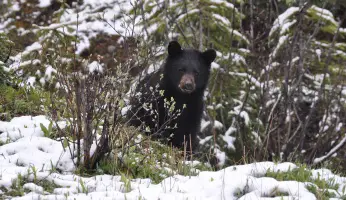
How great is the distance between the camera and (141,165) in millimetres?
4656

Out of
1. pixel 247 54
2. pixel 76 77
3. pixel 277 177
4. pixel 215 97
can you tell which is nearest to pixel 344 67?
pixel 247 54

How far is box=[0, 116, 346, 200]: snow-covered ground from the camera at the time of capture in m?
3.81

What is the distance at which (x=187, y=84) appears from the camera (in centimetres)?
666

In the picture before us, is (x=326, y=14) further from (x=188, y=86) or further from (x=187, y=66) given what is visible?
(x=188, y=86)

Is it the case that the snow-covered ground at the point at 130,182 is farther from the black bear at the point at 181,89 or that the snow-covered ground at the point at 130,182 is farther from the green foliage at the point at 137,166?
the black bear at the point at 181,89

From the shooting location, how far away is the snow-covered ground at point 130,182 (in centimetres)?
Result: 381

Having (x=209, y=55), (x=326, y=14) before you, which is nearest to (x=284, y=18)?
(x=326, y=14)

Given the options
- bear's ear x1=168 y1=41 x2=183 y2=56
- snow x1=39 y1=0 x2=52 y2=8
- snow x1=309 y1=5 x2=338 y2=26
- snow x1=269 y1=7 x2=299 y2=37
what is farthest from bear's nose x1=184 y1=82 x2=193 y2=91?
snow x1=39 y1=0 x2=52 y2=8

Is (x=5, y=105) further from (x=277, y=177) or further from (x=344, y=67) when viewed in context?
(x=344, y=67)

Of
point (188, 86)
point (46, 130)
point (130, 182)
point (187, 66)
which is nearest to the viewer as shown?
point (130, 182)

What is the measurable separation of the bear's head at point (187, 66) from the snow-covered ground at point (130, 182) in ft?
8.13

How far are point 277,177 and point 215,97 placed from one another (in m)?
5.14

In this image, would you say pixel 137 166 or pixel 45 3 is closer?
pixel 137 166

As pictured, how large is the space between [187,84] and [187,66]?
1.34 ft
